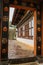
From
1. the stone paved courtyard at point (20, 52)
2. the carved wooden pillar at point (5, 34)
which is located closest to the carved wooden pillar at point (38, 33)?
the stone paved courtyard at point (20, 52)

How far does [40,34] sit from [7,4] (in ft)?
6.15

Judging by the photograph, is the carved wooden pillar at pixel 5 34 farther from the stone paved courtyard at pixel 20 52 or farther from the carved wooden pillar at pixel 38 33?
the carved wooden pillar at pixel 38 33

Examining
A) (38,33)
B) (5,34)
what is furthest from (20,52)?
(5,34)

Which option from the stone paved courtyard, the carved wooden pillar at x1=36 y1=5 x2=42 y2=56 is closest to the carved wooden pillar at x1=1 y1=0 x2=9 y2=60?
the stone paved courtyard

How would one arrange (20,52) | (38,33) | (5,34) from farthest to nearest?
1. (20,52)
2. (38,33)
3. (5,34)

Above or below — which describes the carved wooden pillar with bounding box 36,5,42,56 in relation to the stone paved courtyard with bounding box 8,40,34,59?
above

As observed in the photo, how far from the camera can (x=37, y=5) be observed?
4277 millimetres

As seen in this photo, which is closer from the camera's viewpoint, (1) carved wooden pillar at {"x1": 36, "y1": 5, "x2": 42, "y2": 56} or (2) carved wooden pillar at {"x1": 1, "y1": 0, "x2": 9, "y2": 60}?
(2) carved wooden pillar at {"x1": 1, "y1": 0, "x2": 9, "y2": 60}

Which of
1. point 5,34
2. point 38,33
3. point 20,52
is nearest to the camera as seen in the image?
point 5,34

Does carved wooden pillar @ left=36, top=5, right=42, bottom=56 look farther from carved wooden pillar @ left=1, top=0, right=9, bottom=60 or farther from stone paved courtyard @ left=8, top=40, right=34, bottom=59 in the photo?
carved wooden pillar @ left=1, top=0, right=9, bottom=60

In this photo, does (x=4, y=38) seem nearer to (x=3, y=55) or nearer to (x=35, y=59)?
(x=3, y=55)

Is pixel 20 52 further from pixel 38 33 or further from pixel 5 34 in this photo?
pixel 5 34

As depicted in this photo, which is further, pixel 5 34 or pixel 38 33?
pixel 38 33

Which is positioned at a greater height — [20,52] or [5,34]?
[5,34]
